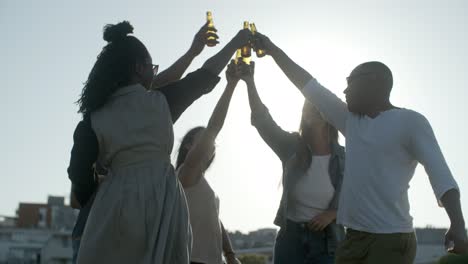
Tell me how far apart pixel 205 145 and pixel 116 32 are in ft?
6.23

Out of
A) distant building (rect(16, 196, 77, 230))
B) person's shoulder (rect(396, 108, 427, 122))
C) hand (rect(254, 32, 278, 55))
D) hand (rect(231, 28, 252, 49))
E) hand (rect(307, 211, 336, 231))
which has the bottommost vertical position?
hand (rect(307, 211, 336, 231))

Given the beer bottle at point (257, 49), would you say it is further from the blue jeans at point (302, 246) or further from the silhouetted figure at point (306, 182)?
the blue jeans at point (302, 246)

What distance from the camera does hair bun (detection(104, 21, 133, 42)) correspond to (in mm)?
4602

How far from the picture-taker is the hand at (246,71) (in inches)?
257

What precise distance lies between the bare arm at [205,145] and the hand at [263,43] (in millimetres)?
809

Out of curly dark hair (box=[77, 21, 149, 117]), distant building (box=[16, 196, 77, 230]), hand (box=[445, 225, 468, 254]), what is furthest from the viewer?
distant building (box=[16, 196, 77, 230])

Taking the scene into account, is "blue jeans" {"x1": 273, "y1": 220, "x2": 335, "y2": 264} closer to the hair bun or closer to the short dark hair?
the short dark hair

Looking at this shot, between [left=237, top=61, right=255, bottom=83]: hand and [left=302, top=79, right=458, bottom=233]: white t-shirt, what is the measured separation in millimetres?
1923

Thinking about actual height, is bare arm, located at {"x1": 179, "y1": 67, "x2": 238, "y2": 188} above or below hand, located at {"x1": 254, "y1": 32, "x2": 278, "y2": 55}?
below

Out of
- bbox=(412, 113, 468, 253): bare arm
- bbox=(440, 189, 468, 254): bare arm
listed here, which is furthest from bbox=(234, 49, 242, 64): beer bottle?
bbox=(440, 189, 468, 254): bare arm

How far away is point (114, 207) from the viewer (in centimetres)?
416

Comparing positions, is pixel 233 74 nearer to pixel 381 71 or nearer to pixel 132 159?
pixel 381 71

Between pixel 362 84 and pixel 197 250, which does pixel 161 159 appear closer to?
pixel 362 84

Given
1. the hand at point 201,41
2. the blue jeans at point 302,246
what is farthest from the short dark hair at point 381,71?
the blue jeans at point 302,246
